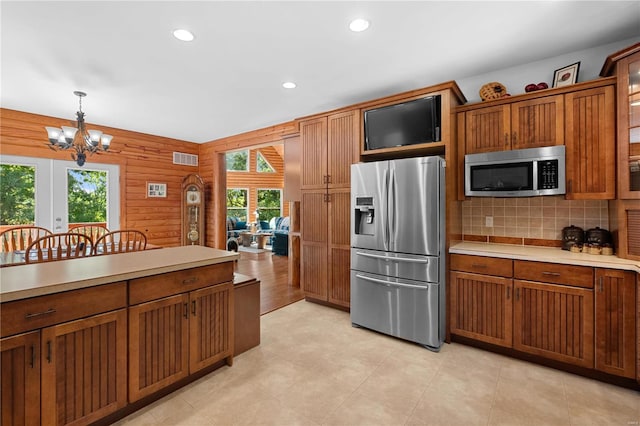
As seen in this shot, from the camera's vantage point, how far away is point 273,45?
254 centimetres

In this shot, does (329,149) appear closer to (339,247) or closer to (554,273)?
(339,247)

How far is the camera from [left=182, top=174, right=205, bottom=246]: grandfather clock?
239 inches

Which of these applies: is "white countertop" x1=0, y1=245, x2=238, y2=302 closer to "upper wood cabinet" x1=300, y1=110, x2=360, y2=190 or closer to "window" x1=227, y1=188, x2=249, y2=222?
"upper wood cabinet" x1=300, y1=110, x2=360, y2=190

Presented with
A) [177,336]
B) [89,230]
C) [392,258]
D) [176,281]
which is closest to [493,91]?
[392,258]

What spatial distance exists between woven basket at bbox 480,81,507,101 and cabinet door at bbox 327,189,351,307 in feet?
5.55

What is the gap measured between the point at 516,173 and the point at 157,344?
10.2 feet

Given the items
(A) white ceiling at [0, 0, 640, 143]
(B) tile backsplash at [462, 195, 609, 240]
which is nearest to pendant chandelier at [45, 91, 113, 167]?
(A) white ceiling at [0, 0, 640, 143]

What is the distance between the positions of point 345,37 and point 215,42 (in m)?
1.13

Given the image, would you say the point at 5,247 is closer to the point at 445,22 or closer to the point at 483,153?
the point at 445,22

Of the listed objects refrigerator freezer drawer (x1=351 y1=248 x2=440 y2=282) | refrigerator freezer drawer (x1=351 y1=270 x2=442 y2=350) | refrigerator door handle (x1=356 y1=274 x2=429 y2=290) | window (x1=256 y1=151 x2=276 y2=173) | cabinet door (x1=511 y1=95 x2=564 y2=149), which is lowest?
refrigerator freezer drawer (x1=351 y1=270 x2=442 y2=350)

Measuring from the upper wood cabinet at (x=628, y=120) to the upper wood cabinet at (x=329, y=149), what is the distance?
2173 millimetres

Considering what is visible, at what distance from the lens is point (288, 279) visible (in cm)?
488

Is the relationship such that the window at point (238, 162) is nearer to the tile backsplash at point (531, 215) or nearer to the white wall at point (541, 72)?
the white wall at point (541, 72)

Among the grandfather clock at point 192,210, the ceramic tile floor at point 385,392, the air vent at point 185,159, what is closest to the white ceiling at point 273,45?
the air vent at point 185,159
